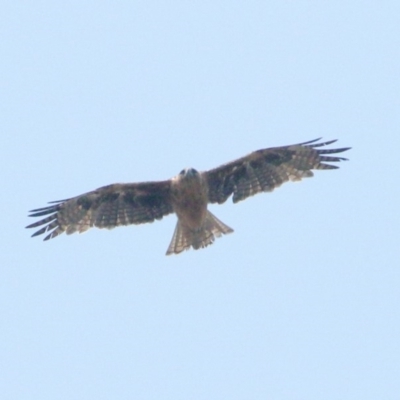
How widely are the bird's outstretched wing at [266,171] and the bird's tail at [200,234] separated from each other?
1.10ft

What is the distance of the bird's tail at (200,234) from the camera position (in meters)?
32.8

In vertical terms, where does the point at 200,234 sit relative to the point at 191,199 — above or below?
below

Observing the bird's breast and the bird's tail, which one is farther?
the bird's tail

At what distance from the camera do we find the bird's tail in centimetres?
3275

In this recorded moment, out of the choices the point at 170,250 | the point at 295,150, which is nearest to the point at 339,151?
the point at 295,150

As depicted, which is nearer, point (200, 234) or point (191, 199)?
point (191, 199)

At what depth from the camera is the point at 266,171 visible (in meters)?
32.8

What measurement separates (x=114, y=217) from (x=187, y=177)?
144 centimetres

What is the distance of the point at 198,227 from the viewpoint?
32.7 meters

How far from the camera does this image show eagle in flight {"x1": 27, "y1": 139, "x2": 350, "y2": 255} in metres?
32.7

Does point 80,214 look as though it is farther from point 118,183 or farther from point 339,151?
point 339,151

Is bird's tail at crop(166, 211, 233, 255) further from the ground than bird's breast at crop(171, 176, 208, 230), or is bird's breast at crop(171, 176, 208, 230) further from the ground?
bird's breast at crop(171, 176, 208, 230)

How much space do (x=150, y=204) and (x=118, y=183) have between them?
0.55 m

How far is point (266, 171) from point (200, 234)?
127 cm
